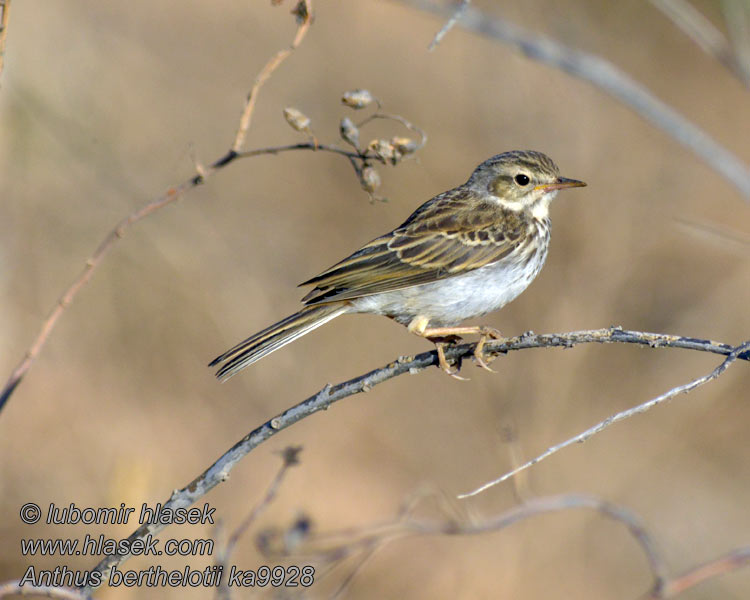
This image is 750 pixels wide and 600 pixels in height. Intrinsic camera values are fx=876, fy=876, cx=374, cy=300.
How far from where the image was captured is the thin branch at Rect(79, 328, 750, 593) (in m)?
3.12

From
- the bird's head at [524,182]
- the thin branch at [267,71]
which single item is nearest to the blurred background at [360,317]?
the bird's head at [524,182]

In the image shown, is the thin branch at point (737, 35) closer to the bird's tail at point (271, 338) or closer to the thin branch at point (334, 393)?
the thin branch at point (334, 393)

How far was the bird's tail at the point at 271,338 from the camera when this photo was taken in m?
4.58

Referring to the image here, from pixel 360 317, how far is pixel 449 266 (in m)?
5.24

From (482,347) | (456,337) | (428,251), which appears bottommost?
(482,347)

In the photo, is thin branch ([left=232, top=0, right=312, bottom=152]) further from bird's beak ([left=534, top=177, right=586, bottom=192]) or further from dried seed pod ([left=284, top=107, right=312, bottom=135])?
bird's beak ([left=534, top=177, right=586, bottom=192])

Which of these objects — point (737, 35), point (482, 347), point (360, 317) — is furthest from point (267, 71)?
point (360, 317)

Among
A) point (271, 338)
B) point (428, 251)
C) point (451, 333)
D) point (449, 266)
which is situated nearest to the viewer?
point (271, 338)

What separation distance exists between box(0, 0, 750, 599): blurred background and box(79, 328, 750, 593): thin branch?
4476 millimetres

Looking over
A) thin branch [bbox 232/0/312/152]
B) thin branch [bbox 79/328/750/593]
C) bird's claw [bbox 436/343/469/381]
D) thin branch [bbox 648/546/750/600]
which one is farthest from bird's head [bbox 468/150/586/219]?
thin branch [bbox 648/546/750/600]

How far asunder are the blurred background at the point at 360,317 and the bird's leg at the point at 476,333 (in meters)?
2.91

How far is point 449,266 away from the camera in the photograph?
17.9ft

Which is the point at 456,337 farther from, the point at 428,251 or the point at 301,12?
the point at 301,12

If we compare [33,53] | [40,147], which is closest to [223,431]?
[40,147]
